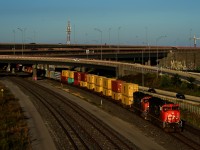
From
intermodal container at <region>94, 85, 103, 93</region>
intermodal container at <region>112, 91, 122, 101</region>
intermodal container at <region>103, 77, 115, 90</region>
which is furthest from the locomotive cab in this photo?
intermodal container at <region>94, 85, 103, 93</region>

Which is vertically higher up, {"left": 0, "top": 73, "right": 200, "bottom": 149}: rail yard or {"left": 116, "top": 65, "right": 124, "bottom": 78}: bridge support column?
{"left": 116, "top": 65, "right": 124, "bottom": 78}: bridge support column

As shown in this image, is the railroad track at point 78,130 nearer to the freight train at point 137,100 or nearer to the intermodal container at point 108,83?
the freight train at point 137,100

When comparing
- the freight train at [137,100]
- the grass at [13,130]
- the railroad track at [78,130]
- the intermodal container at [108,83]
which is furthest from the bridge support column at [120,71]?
the grass at [13,130]

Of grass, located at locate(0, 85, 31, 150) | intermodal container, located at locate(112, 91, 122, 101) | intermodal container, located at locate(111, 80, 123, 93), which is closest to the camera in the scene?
grass, located at locate(0, 85, 31, 150)

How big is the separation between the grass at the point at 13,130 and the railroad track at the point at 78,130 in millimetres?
2834

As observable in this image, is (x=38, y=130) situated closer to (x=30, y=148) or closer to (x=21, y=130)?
(x=21, y=130)

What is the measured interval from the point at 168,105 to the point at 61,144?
1124cm

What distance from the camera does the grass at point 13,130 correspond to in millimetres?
30100

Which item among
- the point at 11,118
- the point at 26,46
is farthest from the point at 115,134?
the point at 26,46

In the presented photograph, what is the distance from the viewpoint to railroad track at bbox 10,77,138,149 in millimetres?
30734

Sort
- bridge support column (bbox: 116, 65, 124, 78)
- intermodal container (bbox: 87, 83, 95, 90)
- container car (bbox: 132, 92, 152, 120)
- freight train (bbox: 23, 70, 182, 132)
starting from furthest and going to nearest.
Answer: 1. bridge support column (bbox: 116, 65, 124, 78)
2. intermodal container (bbox: 87, 83, 95, 90)
3. container car (bbox: 132, 92, 152, 120)
4. freight train (bbox: 23, 70, 182, 132)

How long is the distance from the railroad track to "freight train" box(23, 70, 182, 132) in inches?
190

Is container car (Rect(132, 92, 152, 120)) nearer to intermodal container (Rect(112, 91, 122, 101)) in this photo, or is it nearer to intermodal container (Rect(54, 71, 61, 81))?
intermodal container (Rect(112, 91, 122, 101))

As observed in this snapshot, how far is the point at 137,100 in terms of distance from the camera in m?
43.8
